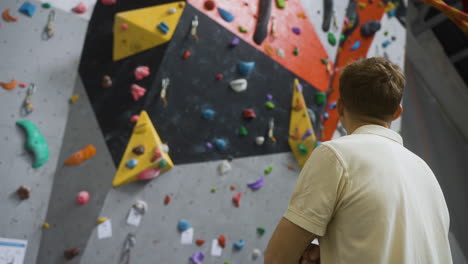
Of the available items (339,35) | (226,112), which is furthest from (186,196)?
(339,35)

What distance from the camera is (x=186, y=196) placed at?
2039 mm

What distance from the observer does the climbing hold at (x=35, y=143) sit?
1.70 metres

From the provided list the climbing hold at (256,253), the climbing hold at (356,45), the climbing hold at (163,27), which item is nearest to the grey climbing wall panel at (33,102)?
the climbing hold at (163,27)

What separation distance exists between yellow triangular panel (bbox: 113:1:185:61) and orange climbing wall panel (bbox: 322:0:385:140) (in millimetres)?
1146

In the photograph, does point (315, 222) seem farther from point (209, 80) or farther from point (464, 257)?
point (464, 257)

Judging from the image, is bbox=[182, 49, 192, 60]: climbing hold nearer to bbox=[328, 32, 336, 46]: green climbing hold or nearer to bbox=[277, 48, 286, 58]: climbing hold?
bbox=[277, 48, 286, 58]: climbing hold

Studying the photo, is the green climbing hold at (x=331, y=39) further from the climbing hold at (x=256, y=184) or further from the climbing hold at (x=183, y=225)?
the climbing hold at (x=183, y=225)

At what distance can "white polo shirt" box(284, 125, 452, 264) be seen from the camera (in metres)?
0.75

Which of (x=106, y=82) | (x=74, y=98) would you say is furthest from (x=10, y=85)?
(x=106, y=82)

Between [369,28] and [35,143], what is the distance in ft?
7.34

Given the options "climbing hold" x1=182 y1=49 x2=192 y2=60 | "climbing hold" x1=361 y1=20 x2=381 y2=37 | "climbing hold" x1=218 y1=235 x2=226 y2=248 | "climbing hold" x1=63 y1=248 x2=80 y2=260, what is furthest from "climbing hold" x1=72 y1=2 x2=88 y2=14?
"climbing hold" x1=361 y1=20 x2=381 y2=37

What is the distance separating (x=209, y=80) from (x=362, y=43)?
4.25 ft

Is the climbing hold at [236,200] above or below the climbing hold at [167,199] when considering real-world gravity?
below

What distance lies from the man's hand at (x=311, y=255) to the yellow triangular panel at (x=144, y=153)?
3.90 ft
